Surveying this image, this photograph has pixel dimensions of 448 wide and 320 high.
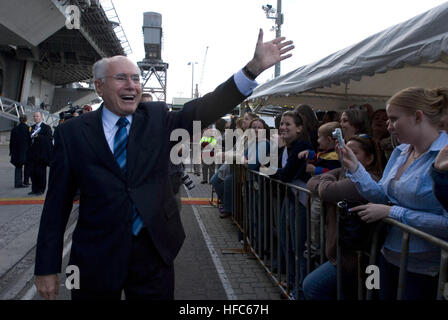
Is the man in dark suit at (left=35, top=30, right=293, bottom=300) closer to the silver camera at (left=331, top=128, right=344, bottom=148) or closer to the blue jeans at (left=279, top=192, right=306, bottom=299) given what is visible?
the silver camera at (left=331, top=128, right=344, bottom=148)

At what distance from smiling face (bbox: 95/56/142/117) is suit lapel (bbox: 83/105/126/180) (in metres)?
0.14

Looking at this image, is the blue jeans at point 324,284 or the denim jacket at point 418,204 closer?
the denim jacket at point 418,204

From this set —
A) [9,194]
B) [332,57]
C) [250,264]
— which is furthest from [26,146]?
[332,57]

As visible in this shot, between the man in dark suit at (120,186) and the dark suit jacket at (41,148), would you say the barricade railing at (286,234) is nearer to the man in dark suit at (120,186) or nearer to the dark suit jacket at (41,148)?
the man in dark suit at (120,186)

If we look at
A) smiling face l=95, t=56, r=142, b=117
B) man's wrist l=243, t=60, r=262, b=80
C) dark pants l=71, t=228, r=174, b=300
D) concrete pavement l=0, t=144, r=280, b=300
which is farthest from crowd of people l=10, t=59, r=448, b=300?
smiling face l=95, t=56, r=142, b=117

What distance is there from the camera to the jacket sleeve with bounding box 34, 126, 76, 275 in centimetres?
204

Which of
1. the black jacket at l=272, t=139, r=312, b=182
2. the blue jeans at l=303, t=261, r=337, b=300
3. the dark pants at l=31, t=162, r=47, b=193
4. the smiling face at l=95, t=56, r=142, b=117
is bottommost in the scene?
the blue jeans at l=303, t=261, r=337, b=300

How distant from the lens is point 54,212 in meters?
2.06

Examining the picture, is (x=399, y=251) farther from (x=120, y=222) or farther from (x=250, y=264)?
(x=250, y=264)

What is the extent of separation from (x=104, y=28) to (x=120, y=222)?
37974 millimetres

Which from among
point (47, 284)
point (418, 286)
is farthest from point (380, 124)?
point (47, 284)

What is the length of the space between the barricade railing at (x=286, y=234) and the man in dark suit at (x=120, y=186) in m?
1.17

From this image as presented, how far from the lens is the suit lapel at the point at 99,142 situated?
200cm

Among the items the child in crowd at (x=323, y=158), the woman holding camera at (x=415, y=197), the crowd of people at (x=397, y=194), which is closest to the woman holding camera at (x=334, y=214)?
the crowd of people at (x=397, y=194)
